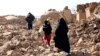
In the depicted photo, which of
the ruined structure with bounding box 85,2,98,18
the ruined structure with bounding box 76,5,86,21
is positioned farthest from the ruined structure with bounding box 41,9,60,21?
the ruined structure with bounding box 85,2,98,18

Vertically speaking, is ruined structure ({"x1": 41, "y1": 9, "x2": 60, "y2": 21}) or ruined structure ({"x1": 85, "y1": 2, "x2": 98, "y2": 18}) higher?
ruined structure ({"x1": 85, "y1": 2, "x2": 98, "y2": 18})

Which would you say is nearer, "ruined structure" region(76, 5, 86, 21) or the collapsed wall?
the collapsed wall

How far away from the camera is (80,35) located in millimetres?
20844

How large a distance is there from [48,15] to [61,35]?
21.6m

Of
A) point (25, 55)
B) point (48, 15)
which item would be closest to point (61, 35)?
point (25, 55)

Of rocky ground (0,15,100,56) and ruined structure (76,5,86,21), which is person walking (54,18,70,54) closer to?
rocky ground (0,15,100,56)

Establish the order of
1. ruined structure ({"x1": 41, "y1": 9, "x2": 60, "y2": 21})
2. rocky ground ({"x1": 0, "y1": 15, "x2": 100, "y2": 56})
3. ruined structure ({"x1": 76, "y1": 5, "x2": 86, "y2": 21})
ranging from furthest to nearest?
ruined structure ({"x1": 76, "y1": 5, "x2": 86, "y2": 21})
ruined structure ({"x1": 41, "y1": 9, "x2": 60, "y2": 21})
rocky ground ({"x1": 0, "y1": 15, "x2": 100, "y2": 56})

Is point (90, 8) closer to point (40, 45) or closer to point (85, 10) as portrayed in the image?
point (85, 10)

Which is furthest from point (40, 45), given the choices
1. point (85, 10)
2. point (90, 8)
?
point (85, 10)

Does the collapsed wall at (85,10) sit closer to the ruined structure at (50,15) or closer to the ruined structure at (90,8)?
the ruined structure at (90,8)

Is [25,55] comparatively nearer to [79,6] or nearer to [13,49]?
[13,49]

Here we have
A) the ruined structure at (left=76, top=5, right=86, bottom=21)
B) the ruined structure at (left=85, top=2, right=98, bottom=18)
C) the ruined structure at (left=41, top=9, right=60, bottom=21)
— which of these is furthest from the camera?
the ruined structure at (left=76, top=5, right=86, bottom=21)

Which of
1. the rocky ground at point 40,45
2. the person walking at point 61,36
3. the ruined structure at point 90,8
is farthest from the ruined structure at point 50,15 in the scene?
the person walking at point 61,36

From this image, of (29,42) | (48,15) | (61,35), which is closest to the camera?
(61,35)
